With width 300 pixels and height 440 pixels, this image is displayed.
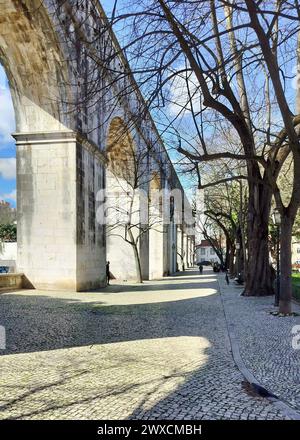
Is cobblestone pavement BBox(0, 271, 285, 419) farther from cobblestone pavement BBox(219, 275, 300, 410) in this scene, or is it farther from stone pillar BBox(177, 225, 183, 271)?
stone pillar BBox(177, 225, 183, 271)

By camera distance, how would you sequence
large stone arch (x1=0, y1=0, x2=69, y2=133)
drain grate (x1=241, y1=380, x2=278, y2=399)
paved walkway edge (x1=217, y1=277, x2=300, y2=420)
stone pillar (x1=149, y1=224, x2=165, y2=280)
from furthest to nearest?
stone pillar (x1=149, y1=224, x2=165, y2=280) < large stone arch (x1=0, y1=0, x2=69, y2=133) < drain grate (x1=241, y1=380, x2=278, y2=399) < paved walkway edge (x1=217, y1=277, x2=300, y2=420)

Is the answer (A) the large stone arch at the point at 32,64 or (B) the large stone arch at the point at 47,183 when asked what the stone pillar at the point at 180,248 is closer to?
(B) the large stone arch at the point at 47,183

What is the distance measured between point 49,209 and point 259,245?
7.78 metres

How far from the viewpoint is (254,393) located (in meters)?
4.87

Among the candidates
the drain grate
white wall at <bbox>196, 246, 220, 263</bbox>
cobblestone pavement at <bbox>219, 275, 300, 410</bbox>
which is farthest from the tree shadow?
white wall at <bbox>196, 246, 220, 263</bbox>

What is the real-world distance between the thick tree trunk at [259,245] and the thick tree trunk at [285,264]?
18.0ft

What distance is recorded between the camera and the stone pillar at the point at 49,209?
55.0 ft

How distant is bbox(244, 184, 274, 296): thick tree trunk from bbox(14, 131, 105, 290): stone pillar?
6.40 m

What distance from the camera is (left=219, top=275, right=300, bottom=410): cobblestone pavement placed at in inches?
205

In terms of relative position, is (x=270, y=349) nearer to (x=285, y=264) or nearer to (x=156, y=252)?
(x=285, y=264)

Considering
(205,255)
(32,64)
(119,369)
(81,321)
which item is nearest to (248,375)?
(119,369)

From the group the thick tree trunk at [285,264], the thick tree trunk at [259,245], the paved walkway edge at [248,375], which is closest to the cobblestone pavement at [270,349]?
the paved walkway edge at [248,375]

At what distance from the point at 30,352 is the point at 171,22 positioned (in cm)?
520
